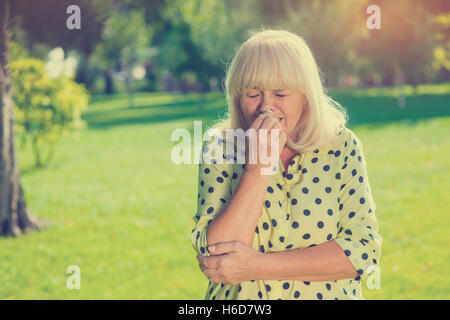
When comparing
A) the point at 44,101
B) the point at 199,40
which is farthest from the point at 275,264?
the point at 199,40

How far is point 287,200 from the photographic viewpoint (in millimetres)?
2330

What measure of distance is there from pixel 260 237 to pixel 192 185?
9.21 meters

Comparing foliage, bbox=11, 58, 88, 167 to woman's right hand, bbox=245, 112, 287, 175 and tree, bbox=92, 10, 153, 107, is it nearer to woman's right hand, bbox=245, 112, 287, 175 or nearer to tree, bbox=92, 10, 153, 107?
woman's right hand, bbox=245, 112, 287, 175

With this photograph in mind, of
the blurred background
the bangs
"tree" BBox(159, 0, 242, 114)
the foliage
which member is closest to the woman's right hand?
the bangs

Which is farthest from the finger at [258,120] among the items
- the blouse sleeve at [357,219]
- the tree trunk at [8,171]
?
the tree trunk at [8,171]

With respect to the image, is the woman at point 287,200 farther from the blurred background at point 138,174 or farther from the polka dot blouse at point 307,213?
the blurred background at point 138,174

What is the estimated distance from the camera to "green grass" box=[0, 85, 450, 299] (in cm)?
565

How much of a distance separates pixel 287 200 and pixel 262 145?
0.39 metres

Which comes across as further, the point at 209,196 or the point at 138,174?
the point at 138,174

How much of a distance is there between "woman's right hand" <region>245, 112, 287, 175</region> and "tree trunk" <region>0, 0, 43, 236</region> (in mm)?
5674

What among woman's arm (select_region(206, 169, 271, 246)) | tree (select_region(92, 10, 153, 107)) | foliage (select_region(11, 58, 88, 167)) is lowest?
woman's arm (select_region(206, 169, 271, 246))

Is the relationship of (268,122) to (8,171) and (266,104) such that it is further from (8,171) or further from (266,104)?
(8,171)

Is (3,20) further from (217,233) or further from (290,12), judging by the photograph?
(290,12)
